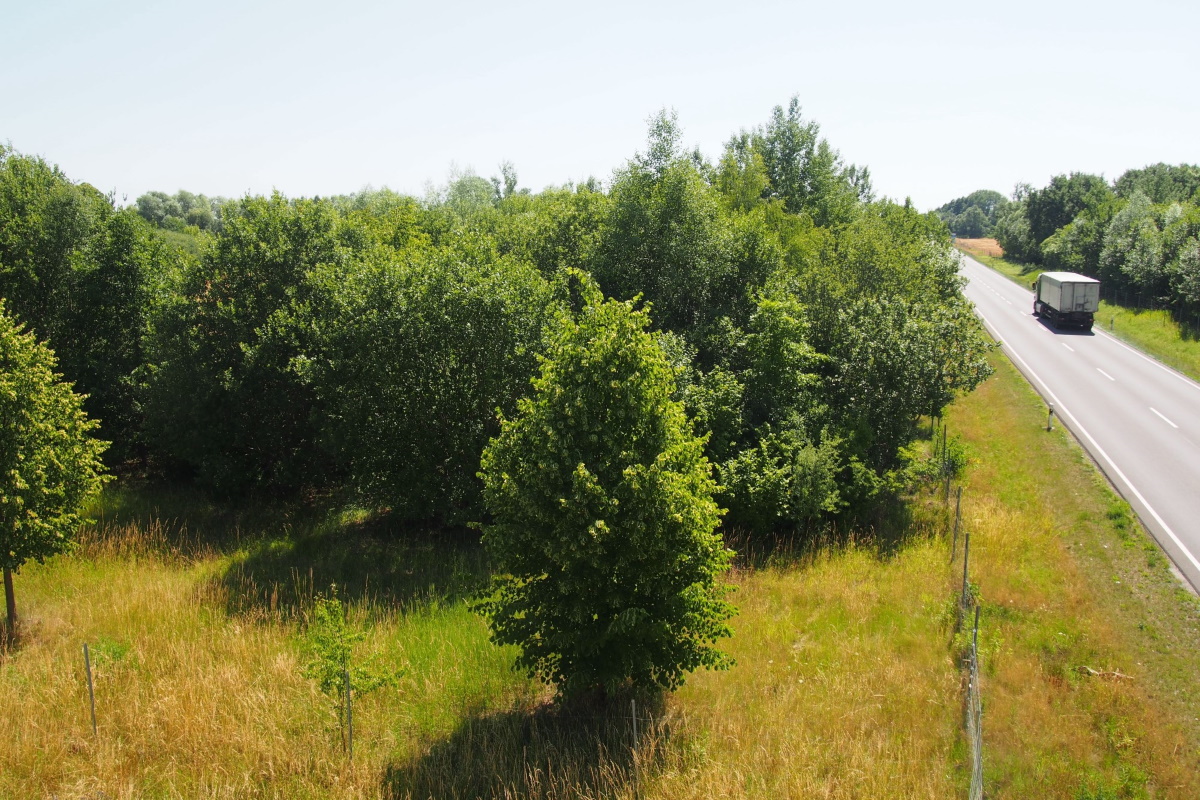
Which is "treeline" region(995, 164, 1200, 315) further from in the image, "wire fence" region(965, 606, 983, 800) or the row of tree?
"wire fence" region(965, 606, 983, 800)

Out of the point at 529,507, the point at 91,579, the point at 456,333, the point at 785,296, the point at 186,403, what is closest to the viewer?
the point at 529,507

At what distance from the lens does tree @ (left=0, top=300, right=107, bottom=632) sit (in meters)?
13.8

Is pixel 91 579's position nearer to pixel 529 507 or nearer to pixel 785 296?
pixel 529 507

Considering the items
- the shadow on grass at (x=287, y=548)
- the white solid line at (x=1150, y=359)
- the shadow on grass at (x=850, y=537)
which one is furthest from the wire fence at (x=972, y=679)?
the white solid line at (x=1150, y=359)

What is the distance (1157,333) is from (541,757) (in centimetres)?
4323

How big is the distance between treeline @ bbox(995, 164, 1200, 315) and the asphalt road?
15.6ft

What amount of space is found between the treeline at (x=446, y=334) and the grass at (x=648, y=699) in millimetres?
3048

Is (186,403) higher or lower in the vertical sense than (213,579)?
higher

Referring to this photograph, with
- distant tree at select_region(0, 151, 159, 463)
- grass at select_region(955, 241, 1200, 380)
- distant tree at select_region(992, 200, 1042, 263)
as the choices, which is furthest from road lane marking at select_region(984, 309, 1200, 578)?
distant tree at select_region(992, 200, 1042, 263)

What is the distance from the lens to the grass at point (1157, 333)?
35.1 metres

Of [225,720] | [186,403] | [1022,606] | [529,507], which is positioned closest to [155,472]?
[186,403]

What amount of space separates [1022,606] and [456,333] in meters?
14.7

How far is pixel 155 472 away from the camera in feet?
90.3

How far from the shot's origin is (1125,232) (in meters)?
56.2
